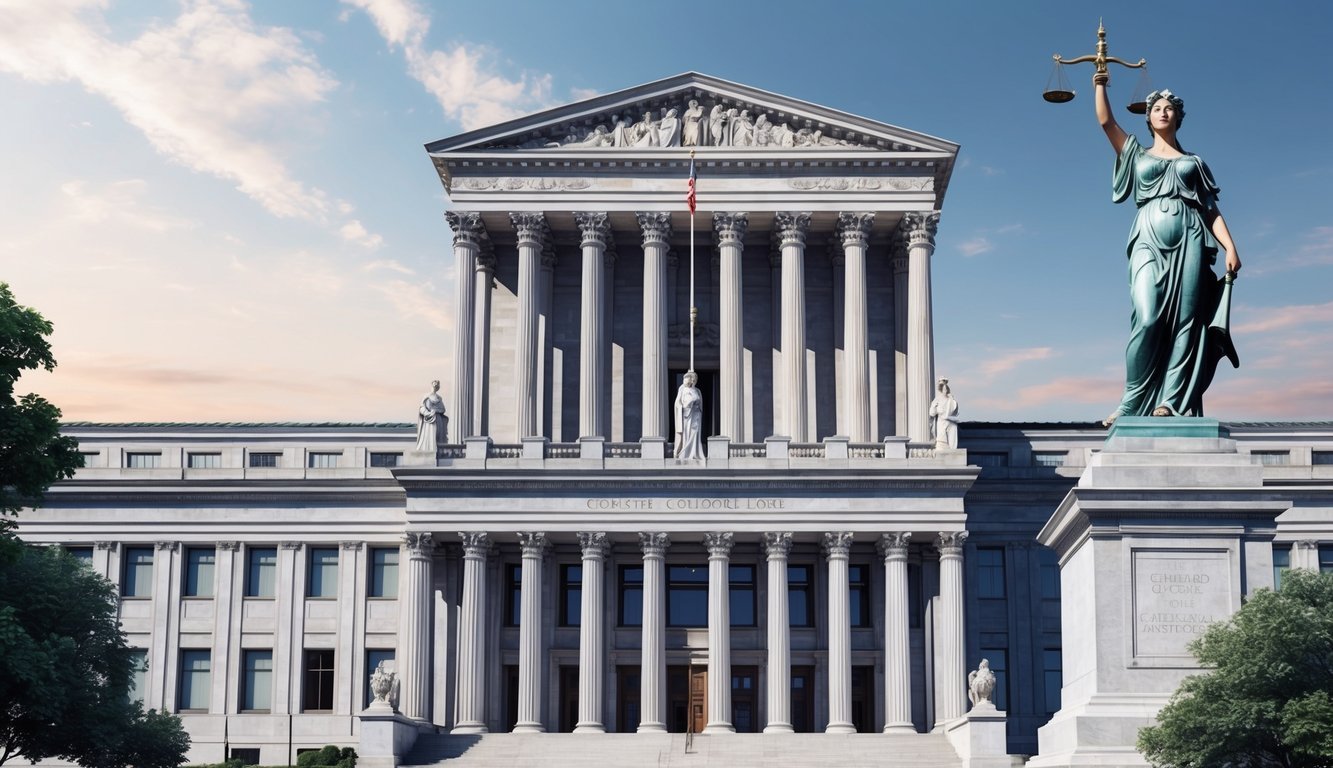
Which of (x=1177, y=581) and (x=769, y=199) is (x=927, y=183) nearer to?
(x=769, y=199)

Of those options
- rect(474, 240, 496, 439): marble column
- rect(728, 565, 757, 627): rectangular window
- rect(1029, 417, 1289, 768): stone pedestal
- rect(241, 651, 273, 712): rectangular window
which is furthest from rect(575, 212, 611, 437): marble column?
rect(1029, 417, 1289, 768): stone pedestal

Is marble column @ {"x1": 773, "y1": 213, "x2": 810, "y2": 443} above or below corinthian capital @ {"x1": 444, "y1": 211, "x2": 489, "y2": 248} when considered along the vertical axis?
below

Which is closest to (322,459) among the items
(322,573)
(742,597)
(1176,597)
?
(322,573)

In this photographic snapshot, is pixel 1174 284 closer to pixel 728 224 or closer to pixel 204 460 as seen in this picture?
pixel 728 224

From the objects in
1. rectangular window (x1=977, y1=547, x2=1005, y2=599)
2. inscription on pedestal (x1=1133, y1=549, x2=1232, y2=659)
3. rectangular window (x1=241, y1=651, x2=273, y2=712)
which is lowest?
rectangular window (x1=241, y1=651, x2=273, y2=712)

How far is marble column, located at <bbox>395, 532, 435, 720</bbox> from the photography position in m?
68.6

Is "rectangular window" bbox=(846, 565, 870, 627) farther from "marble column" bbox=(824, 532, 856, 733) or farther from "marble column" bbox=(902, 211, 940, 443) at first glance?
"marble column" bbox=(902, 211, 940, 443)

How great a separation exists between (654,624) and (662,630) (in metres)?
0.49

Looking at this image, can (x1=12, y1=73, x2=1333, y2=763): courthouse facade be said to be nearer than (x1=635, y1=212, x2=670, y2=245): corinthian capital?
Yes

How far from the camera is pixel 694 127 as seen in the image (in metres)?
77.2

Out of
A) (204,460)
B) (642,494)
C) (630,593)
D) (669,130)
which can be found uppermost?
(669,130)

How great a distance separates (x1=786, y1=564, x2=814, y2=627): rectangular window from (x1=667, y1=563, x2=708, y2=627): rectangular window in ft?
11.9

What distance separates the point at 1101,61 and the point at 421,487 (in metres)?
46.7

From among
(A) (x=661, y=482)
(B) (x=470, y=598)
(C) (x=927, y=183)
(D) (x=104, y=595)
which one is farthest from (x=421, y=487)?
(C) (x=927, y=183)
